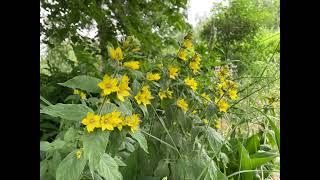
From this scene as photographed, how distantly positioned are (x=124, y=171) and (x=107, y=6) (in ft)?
5.80

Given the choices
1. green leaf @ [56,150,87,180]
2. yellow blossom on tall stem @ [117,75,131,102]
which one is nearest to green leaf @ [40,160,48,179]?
green leaf @ [56,150,87,180]

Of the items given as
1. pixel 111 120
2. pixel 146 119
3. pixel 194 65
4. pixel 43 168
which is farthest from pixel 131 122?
pixel 194 65

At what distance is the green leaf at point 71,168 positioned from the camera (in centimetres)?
73

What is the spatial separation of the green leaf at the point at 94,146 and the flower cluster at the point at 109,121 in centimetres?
1

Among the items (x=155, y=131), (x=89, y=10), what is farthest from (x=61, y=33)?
(x=155, y=131)

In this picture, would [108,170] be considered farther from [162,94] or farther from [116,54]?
[162,94]

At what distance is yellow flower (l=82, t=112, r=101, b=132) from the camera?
742 mm

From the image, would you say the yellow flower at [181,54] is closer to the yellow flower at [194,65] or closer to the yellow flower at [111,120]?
the yellow flower at [194,65]

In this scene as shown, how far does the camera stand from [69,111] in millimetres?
772

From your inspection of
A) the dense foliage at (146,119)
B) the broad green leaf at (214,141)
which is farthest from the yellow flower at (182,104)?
the broad green leaf at (214,141)

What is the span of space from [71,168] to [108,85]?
17 centimetres
